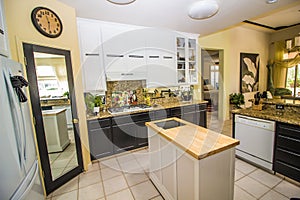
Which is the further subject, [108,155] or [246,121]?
[108,155]

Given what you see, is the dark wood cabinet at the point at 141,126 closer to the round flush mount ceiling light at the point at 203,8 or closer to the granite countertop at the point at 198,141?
the granite countertop at the point at 198,141

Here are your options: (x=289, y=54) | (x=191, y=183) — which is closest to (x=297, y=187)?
(x=191, y=183)

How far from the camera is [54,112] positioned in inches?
85.1

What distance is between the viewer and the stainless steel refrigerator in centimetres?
103

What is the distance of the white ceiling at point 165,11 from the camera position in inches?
88.7

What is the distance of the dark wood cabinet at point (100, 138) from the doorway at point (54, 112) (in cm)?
28

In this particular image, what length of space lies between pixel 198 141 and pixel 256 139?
5.01 feet

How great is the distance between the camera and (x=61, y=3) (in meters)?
2.13

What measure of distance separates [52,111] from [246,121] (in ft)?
9.93

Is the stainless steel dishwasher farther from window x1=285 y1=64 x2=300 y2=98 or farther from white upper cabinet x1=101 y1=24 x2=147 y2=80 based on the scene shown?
window x1=285 y1=64 x2=300 y2=98

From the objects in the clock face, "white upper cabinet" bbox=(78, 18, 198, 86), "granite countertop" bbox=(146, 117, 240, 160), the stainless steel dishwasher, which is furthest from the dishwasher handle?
the clock face

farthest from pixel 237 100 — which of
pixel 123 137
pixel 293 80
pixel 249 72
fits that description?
pixel 123 137

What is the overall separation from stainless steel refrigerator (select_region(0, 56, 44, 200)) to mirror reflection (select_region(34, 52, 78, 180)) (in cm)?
66

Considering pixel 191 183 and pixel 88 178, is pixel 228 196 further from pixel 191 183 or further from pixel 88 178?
pixel 88 178
